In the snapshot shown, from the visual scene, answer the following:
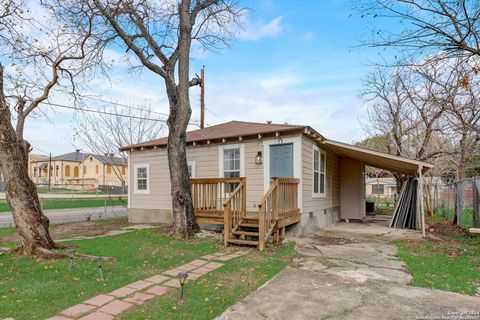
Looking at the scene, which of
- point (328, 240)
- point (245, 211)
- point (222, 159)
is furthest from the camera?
point (222, 159)

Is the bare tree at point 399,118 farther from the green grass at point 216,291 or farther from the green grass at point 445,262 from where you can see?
the green grass at point 216,291

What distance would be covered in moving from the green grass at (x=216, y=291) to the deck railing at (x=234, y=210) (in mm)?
1302

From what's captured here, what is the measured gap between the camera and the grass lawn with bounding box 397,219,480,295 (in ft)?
14.5

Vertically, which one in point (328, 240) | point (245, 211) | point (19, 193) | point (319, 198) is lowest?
point (328, 240)

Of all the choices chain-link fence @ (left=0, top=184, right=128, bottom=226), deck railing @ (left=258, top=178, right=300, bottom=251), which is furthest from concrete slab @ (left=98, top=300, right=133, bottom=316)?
chain-link fence @ (left=0, top=184, right=128, bottom=226)

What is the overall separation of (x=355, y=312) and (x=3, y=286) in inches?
178

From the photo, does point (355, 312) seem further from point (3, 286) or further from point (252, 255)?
point (3, 286)

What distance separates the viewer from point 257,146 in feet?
29.8

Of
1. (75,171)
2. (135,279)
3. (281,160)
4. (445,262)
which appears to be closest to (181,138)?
(281,160)

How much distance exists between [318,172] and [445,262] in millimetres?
4639

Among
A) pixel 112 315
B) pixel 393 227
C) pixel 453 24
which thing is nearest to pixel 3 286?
pixel 112 315

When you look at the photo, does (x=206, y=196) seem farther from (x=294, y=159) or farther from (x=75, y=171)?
(x=75, y=171)

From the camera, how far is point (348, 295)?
3926 millimetres

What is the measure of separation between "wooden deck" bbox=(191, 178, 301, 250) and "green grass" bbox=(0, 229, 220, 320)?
67 cm
